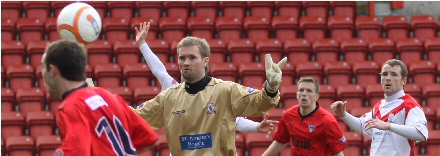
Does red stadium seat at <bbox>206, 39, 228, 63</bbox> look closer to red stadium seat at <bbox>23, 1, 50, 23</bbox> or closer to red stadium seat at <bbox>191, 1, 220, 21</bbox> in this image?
red stadium seat at <bbox>191, 1, 220, 21</bbox>

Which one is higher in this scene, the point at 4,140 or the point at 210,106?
the point at 210,106

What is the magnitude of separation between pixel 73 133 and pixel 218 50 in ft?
35.5

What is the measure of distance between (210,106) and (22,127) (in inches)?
302

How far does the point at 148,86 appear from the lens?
14.6m

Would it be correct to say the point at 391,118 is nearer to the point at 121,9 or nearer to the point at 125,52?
the point at 125,52

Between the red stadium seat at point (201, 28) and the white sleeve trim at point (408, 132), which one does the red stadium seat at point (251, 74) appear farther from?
the white sleeve trim at point (408, 132)

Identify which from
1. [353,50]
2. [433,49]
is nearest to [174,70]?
[353,50]

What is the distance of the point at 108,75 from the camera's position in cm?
1481

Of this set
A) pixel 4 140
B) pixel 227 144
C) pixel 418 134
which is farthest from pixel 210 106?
pixel 4 140

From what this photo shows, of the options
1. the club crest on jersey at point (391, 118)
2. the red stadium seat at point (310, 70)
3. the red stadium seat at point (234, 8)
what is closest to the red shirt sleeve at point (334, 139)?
the club crest on jersey at point (391, 118)

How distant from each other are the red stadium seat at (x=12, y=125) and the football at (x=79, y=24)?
6035 mm

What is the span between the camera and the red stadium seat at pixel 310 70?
1486 centimetres

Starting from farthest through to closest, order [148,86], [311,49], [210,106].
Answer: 1. [311,49]
2. [148,86]
3. [210,106]

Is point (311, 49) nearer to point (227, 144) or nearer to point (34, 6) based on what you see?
point (34, 6)
